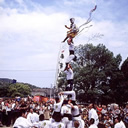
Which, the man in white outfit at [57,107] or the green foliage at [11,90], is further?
the green foliage at [11,90]

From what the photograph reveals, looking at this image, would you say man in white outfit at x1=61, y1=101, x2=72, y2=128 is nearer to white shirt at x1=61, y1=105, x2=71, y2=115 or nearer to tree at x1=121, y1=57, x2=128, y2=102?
white shirt at x1=61, y1=105, x2=71, y2=115

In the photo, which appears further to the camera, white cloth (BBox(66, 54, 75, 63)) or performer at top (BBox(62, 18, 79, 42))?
performer at top (BBox(62, 18, 79, 42))

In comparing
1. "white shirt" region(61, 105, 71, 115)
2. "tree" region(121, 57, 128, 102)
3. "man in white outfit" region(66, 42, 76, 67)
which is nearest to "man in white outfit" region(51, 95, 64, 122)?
"white shirt" region(61, 105, 71, 115)

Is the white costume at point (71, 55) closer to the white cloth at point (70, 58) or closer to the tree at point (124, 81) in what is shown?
the white cloth at point (70, 58)

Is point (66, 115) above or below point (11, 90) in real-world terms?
below

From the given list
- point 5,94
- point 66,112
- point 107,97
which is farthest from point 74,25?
point 5,94

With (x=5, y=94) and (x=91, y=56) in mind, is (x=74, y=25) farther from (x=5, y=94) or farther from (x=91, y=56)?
(x=5, y=94)

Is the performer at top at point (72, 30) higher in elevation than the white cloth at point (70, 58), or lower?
higher

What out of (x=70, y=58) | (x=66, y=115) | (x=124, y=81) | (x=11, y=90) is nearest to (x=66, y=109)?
(x=66, y=115)

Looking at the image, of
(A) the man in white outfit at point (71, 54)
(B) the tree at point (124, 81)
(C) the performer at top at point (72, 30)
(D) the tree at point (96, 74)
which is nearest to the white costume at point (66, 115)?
(A) the man in white outfit at point (71, 54)

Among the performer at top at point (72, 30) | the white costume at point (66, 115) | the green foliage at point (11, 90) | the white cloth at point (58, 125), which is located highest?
the green foliage at point (11, 90)

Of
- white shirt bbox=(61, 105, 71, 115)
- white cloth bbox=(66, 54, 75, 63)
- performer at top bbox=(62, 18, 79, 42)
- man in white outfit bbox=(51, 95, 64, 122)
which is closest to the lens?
man in white outfit bbox=(51, 95, 64, 122)

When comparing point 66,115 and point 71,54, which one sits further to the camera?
point 71,54

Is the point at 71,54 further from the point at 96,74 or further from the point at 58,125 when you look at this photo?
the point at 96,74
